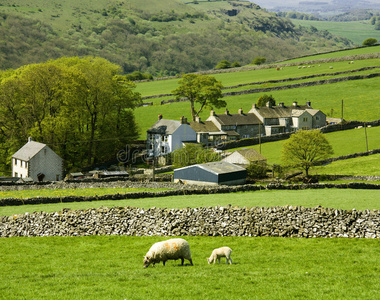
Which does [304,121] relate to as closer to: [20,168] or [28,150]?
[28,150]

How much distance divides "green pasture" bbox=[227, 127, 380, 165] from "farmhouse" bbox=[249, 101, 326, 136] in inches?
284

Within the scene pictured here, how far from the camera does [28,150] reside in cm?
5856

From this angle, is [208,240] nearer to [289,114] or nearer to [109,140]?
[109,140]

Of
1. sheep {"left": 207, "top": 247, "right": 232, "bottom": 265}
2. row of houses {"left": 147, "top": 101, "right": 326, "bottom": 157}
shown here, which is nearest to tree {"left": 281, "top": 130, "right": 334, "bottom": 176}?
row of houses {"left": 147, "top": 101, "right": 326, "bottom": 157}

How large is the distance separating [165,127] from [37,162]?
75.9 ft

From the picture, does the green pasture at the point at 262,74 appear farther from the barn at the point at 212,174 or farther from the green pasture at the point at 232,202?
the green pasture at the point at 232,202

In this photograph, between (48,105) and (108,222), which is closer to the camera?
(108,222)

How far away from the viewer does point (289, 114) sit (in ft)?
270

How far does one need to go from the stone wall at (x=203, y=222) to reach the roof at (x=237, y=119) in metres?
52.5

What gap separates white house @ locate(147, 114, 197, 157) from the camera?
71.5 meters

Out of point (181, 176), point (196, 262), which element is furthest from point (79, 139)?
point (196, 262)

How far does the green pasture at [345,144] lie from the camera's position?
60062 millimetres

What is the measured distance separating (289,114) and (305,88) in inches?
839

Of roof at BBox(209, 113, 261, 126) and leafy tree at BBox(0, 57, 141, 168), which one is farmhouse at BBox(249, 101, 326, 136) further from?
leafy tree at BBox(0, 57, 141, 168)
